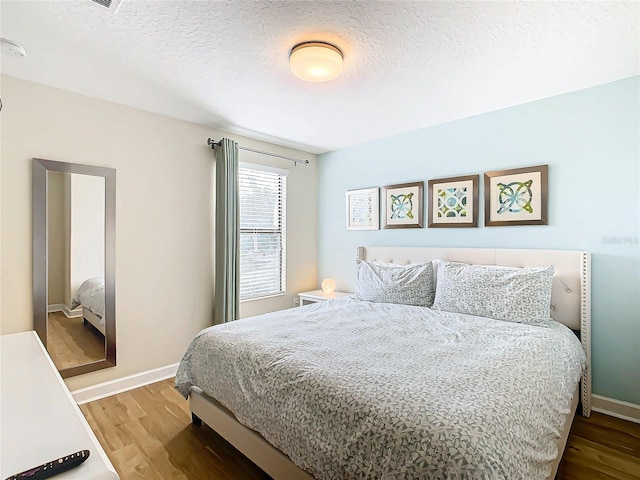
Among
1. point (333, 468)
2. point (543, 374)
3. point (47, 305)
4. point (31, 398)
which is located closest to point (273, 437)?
point (333, 468)

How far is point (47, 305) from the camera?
2438 mm

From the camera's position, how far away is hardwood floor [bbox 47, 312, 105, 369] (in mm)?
2488

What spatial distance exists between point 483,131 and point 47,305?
3.96 meters

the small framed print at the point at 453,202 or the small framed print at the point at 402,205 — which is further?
the small framed print at the point at 402,205

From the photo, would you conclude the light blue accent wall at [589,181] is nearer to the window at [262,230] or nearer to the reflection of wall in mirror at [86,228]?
Result: the window at [262,230]

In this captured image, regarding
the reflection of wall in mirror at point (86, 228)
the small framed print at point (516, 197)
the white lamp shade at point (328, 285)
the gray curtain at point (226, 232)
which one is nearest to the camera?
the reflection of wall in mirror at point (86, 228)

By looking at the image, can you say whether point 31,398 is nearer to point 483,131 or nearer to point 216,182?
point 216,182

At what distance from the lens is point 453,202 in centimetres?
323

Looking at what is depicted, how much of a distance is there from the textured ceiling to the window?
1.07 metres

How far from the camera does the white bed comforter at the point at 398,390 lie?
1.06 m

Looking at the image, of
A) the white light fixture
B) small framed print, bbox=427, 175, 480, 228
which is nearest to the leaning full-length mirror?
the white light fixture

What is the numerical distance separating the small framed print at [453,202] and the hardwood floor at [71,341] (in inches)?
129

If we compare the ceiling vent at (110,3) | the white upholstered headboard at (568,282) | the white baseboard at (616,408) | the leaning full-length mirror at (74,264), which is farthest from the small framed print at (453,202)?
the leaning full-length mirror at (74,264)

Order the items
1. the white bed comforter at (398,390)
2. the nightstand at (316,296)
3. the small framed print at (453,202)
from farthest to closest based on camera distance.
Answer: the nightstand at (316,296) → the small framed print at (453,202) → the white bed comforter at (398,390)
